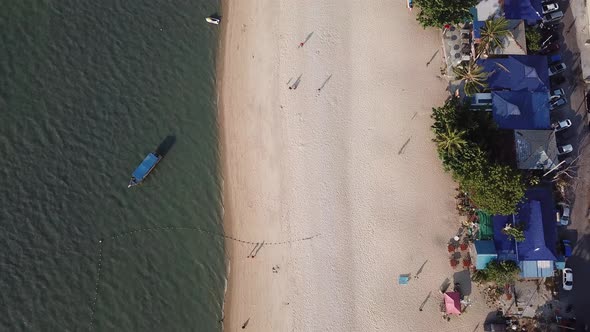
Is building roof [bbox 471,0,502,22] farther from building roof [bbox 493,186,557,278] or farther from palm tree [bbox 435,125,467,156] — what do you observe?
building roof [bbox 493,186,557,278]

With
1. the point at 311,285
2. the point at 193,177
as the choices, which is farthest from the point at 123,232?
the point at 311,285

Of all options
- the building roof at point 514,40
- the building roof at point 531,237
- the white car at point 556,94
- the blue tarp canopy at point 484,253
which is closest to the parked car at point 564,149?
the white car at point 556,94

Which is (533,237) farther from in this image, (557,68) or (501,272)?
(557,68)

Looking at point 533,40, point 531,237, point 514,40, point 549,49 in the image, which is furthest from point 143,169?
point 549,49

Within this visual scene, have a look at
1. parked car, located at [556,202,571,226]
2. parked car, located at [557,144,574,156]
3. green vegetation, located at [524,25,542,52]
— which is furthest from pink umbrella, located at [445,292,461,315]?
green vegetation, located at [524,25,542,52]

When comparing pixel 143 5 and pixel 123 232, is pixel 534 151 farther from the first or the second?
pixel 143 5

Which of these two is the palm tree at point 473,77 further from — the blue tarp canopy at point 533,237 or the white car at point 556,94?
the blue tarp canopy at point 533,237

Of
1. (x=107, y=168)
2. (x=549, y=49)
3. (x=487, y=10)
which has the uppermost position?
(x=487, y=10)
